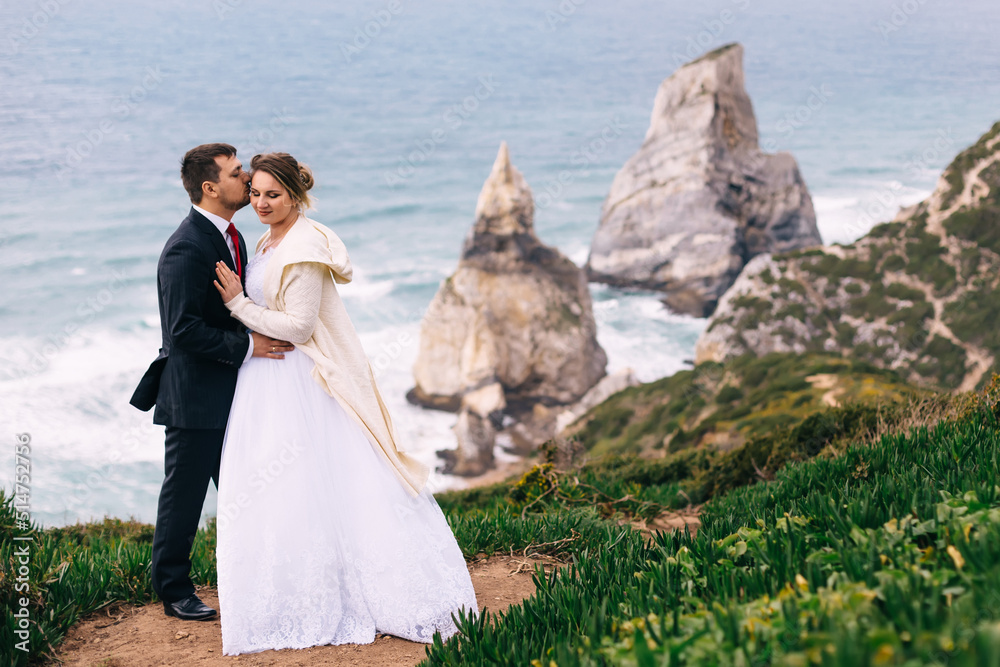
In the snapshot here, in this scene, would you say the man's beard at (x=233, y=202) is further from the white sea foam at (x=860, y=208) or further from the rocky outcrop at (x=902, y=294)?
the white sea foam at (x=860, y=208)

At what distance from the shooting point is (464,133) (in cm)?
8656

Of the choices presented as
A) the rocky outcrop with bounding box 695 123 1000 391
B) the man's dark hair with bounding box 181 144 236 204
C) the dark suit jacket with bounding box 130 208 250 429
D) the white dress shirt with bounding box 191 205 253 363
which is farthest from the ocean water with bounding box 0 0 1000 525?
the man's dark hair with bounding box 181 144 236 204

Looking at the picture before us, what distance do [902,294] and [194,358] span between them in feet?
98.0

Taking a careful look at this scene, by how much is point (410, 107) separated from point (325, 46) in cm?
2224

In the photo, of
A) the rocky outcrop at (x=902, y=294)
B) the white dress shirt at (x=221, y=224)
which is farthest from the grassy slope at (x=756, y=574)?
the rocky outcrop at (x=902, y=294)

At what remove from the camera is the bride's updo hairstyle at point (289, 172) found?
361 cm

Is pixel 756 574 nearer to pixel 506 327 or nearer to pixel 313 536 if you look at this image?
pixel 313 536

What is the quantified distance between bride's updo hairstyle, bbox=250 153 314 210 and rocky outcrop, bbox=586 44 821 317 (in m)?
45.5

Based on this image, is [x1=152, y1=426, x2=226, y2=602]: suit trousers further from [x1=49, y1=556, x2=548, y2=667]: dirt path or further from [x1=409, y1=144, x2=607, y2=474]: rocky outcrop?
[x1=409, y1=144, x2=607, y2=474]: rocky outcrop

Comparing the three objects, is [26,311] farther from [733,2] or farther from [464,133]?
[733,2]

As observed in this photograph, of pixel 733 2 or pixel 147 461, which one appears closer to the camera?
pixel 147 461

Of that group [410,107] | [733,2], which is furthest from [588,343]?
[733,2]

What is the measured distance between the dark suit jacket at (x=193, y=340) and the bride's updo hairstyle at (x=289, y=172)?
428mm

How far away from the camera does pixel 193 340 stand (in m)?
3.51
